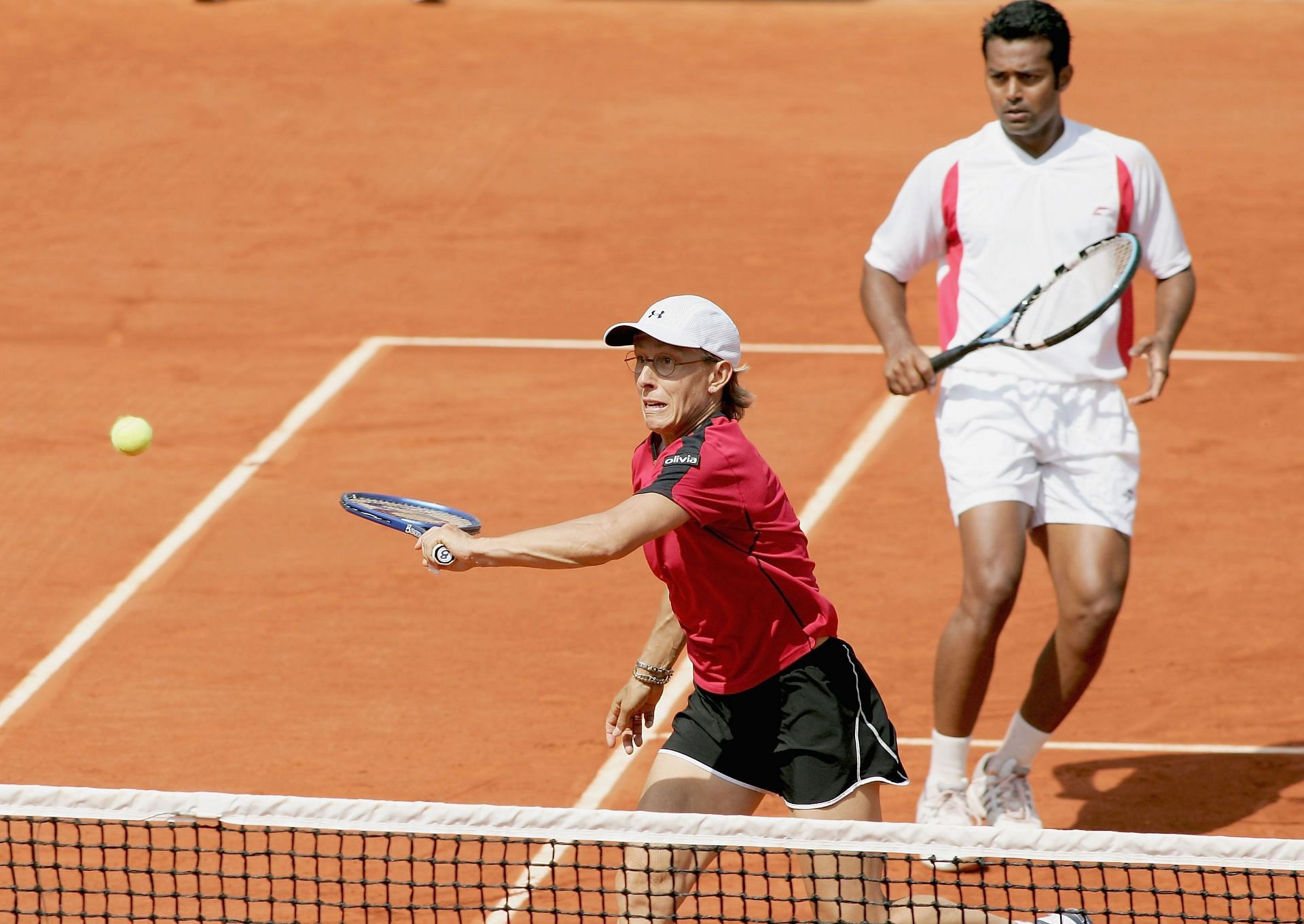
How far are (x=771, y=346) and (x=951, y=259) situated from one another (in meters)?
6.26

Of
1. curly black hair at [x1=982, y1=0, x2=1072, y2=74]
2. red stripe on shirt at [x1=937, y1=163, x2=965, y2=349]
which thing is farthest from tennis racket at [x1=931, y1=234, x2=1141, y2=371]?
curly black hair at [x1=982, y1=0, x2=1072, y2=74]

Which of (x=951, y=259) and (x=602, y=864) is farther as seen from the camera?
(x=951, y=259)

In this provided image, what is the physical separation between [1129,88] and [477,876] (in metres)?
15.2

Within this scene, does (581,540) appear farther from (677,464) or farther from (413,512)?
(413,512)

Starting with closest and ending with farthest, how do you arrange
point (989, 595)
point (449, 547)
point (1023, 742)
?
point (449, 547), point (989, 595), point (1023, 742)

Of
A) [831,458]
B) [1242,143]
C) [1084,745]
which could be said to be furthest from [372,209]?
[1084,745]

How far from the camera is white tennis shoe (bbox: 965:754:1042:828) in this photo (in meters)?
6.74

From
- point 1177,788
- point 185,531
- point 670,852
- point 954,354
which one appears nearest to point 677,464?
point 670,852

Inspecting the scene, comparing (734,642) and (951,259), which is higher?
(951,259)

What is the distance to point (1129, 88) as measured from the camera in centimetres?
1983

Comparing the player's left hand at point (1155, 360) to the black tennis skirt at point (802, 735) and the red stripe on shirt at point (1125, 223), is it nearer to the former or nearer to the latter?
the red stripe on shirt at point (1125, 223)

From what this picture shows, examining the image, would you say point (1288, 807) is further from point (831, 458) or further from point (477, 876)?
point (831, 458)

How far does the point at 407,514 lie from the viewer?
5.45 metres

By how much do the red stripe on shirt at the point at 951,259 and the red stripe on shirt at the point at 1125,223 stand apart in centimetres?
55
